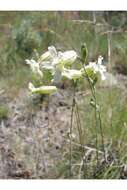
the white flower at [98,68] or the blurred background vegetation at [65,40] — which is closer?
the white flower at [98,68]

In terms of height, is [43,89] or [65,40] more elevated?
[65,40]

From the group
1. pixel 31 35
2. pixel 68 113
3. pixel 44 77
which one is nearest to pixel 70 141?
pixel 68 113

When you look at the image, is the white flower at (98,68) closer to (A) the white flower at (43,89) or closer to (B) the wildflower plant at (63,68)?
(B) the wildflower plant at (63,68)

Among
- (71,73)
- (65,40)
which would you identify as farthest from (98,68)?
(65,40)

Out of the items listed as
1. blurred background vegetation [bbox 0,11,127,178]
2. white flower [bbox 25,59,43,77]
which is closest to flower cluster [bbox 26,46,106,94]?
white flower [bbox 25,59,43,77]

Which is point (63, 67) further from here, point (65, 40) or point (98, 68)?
point (65, 40)

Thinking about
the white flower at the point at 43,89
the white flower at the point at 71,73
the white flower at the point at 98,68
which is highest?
the white flower at the point at 98,68

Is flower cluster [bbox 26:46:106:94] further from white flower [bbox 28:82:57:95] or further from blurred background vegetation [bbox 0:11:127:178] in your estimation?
blurred background vegetation [bbox 0:11:127:178]

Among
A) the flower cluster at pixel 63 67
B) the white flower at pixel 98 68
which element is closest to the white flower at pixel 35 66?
the flower cluster at pixel 63 67

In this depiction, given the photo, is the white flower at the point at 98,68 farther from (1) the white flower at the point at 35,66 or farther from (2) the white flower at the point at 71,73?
(1) the white flower at the point at 35,66

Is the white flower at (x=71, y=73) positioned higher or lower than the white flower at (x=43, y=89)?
higher

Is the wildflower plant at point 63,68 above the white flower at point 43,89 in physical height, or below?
above

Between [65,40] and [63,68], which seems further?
[65,40]
